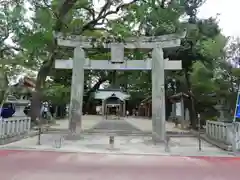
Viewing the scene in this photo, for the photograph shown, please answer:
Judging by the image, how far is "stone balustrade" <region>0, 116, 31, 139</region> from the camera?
1317 centimetres

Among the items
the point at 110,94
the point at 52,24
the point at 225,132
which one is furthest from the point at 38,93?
the point at 110,94

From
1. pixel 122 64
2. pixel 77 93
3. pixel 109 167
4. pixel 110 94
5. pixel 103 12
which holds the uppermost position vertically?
pixel 103 12

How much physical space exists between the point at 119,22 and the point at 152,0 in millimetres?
3314

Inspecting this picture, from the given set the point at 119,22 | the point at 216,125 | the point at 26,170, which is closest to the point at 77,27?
the point at 119,22

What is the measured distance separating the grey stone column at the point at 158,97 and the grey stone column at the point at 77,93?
4.09 m

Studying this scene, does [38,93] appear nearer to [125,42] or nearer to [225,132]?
[125,42]

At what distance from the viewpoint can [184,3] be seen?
1892 centimetres

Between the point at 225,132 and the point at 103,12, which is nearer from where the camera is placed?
the point at 225,132

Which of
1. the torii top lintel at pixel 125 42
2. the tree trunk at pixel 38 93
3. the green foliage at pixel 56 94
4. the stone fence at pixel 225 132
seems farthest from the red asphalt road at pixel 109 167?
the green foliage at pixel 56 94

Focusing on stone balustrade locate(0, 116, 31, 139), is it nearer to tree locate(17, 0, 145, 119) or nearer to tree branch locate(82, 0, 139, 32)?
tree locate(17, 0, 145, 119)

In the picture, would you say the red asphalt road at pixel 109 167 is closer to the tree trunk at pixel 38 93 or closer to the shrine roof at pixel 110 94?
the tree trunk at pixel 38 93

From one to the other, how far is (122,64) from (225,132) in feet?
21.5

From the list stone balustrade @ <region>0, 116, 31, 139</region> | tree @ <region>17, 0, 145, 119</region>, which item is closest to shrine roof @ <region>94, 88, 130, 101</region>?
tree @ <region>17, 0, 145, 119</region>

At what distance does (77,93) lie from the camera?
15.3 m
